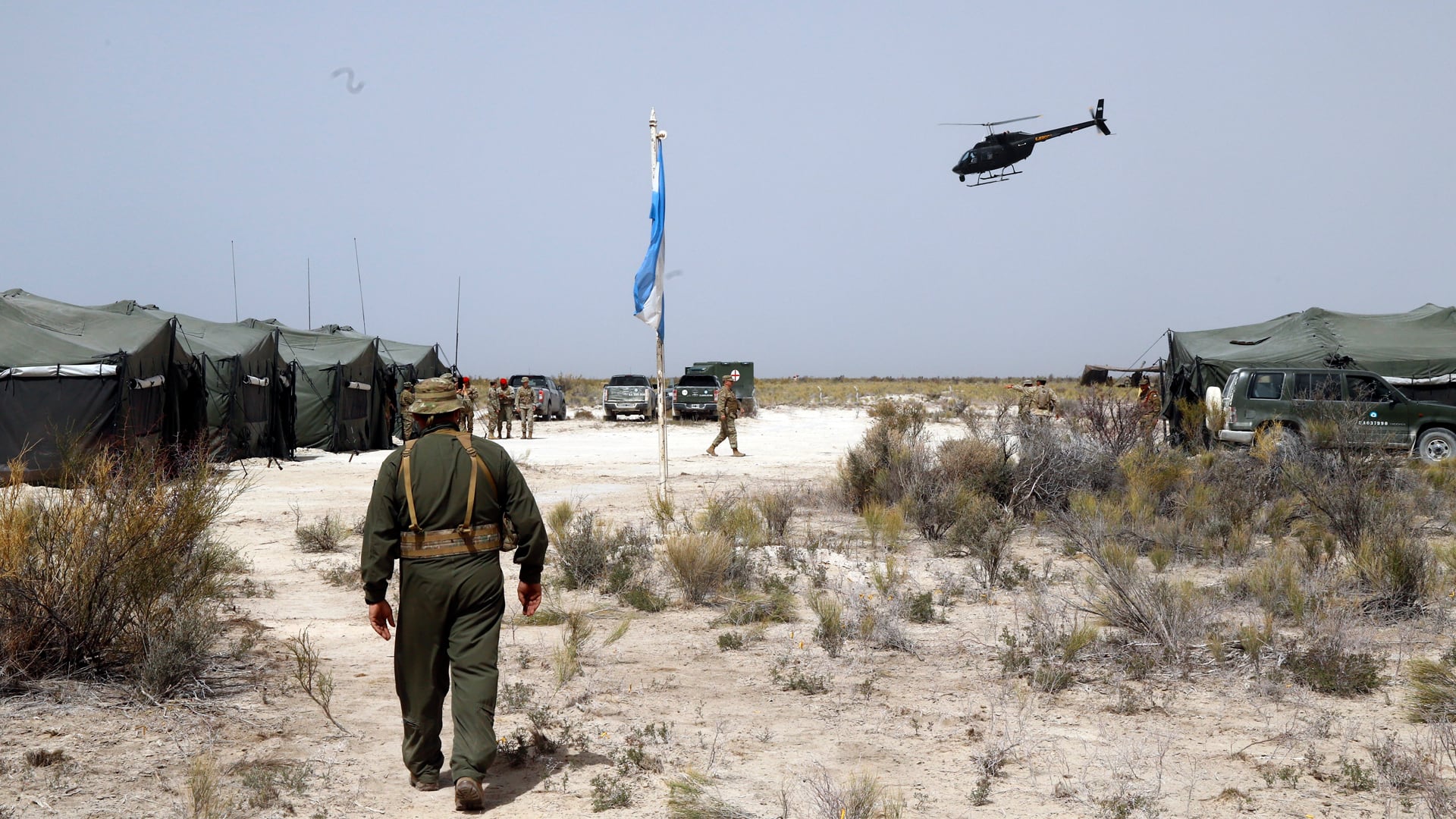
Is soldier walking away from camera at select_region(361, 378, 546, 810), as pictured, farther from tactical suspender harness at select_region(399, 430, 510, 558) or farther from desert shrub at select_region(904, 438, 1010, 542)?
desert shrub at select_region(904, 438, 1010, 542)

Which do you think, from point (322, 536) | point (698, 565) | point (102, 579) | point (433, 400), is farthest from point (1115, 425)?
point (102, 579)

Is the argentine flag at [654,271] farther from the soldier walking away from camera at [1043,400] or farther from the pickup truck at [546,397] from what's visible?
the pickup truck at [546,397]

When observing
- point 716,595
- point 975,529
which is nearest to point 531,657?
point 716,595

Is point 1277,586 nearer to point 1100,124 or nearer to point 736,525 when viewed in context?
point 736,525

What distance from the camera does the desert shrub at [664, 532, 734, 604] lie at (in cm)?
897

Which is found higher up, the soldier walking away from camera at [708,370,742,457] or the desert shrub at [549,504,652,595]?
the soldier walking away from camera at [708,370,742,457]

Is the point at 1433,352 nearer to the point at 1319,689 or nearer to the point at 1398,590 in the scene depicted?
the point at 1398,590

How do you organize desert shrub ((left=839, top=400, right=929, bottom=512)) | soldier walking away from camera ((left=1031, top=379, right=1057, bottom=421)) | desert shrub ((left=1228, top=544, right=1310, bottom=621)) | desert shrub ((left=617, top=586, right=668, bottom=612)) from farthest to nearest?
1. soldier walking away from camera ((left=1031, top=379, right=1057, bottom=421))
2. desert shrub ((left=839, top=400, right=929, bottom=512))
3. desert shrub ((left=617, top=586, right=668, bottom=612))
4. desert shrub ((left=1228, top=544, right=1310, bottom=621))

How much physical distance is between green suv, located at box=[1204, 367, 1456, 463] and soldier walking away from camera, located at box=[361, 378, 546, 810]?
52.5ft

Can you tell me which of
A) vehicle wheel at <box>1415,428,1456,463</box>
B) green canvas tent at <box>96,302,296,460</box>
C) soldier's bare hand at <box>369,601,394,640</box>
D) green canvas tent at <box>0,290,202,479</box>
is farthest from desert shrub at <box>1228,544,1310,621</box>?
green canvas tent at <box>96,302,296,460</box>

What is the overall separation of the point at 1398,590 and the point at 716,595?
16.7 ft

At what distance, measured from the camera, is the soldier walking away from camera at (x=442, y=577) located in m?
4.55

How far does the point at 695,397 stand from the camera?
122ft

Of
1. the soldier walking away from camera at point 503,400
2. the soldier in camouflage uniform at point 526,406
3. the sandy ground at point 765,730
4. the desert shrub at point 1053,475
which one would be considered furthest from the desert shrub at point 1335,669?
the soldier in camouflage uniform at point 526,406
